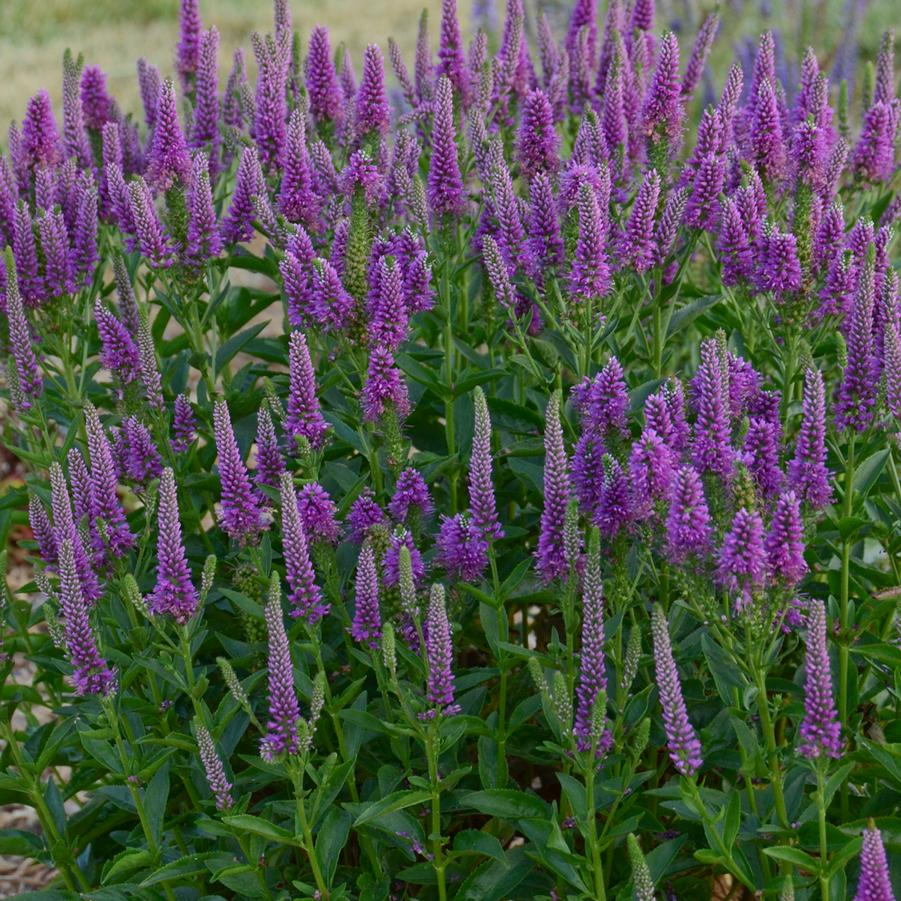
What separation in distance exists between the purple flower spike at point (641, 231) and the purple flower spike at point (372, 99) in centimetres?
119

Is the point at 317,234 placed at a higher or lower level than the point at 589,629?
higher

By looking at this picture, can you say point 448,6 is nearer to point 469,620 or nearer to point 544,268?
point 544,268

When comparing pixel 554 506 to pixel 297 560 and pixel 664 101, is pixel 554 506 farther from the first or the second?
pixel 664 101

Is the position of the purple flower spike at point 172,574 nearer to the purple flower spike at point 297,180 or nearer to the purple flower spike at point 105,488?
the purple flower spike at point 105,488

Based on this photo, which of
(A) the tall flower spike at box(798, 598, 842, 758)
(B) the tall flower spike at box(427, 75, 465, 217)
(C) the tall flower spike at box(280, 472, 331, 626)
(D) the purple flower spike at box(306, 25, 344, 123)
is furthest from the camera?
(D) the purple flower spike at box(306, 25, 344, 123)

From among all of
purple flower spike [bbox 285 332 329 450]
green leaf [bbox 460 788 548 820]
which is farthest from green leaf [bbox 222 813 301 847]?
purple flower spike [bbox 285 332 329 450]

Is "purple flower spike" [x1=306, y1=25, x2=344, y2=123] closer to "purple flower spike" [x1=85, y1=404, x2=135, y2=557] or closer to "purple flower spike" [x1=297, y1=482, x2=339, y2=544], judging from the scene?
"purple flower spike" [x1=85, y1=404, x2=135, y2=557]

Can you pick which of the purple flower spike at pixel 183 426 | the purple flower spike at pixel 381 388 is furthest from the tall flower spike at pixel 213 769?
the purple flower spike at pixel 183 426

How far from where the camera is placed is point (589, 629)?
9.46ft

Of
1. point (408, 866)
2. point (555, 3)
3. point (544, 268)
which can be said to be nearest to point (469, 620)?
point (408, 866)

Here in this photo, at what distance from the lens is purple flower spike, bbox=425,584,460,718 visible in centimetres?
295

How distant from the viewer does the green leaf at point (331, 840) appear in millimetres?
3393

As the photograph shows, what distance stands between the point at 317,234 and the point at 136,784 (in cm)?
191

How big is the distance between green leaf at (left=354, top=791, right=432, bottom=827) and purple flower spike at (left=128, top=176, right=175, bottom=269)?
1.88 meters
